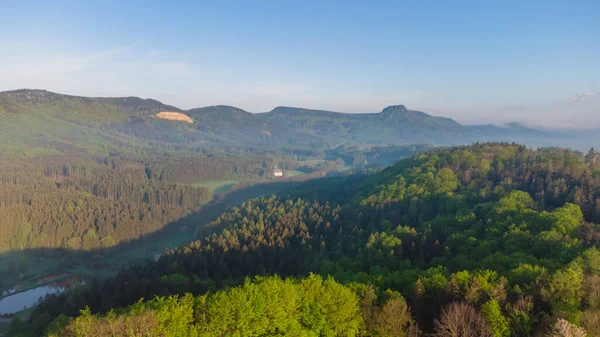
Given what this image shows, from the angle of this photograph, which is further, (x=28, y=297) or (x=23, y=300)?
(x=28, y=297)

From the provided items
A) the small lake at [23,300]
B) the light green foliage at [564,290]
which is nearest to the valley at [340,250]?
the light green foliage at [564,290]

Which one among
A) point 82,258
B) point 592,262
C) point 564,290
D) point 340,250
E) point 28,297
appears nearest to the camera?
point 564,290

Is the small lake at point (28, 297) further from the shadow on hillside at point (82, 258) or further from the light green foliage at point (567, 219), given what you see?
the light green foliage at point (567, 219)

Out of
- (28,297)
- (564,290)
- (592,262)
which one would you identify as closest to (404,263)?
(592,262)

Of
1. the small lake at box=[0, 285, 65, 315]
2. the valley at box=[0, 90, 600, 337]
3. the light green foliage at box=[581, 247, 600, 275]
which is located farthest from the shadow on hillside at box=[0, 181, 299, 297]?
the light green foliage at box=[581, 247, 600, 275]

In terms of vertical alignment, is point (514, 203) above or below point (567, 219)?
below

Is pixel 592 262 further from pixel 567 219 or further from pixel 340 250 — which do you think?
pixel 340 250

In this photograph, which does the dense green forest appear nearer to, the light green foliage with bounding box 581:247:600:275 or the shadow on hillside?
the light green foliage with bounding box 581:247:600:275
